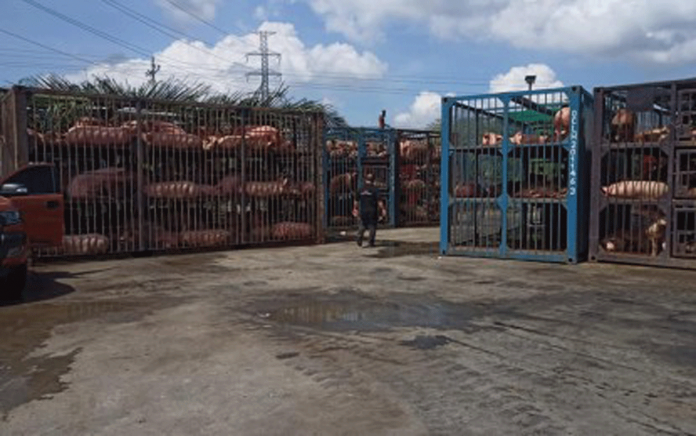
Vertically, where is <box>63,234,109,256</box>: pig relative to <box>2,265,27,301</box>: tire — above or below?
above

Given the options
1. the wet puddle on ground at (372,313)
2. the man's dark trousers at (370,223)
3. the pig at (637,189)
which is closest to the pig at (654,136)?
the pig at (637,189)

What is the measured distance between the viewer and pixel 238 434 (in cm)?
395

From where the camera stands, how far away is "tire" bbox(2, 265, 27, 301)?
8.38 m

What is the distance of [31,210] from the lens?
9.39 meters

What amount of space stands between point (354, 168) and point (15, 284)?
503 inches

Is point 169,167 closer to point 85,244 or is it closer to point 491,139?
point 85,244

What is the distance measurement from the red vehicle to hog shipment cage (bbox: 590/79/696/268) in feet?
30.7

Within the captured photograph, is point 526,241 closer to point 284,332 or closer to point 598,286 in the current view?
point 598,286

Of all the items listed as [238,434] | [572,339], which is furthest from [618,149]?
[238,434]

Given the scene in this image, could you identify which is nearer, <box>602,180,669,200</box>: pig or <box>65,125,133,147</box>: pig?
<box>602,180,669,200</box>: pig

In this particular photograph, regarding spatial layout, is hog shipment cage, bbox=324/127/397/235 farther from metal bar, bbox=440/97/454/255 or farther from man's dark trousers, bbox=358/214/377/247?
metal bar, bbox=440/97/454/255

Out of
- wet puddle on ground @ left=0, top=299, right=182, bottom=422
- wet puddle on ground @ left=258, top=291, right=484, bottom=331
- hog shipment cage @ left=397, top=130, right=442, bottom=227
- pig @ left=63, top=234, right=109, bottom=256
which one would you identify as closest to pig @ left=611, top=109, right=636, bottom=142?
wet puddle on ground @ left=258, top=291, right=484, bottom=331

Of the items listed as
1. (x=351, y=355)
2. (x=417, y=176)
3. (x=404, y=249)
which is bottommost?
(x=351, y=355)

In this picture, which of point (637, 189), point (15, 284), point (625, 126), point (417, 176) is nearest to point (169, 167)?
point (15, 284)
